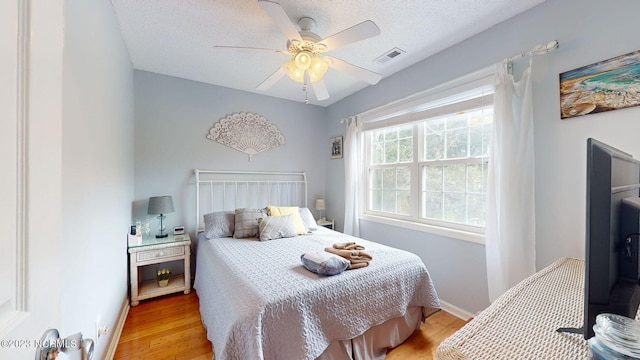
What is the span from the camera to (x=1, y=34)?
15.6 inches

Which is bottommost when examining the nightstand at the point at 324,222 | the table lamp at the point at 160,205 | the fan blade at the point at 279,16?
the nightstand at the point at 324,222

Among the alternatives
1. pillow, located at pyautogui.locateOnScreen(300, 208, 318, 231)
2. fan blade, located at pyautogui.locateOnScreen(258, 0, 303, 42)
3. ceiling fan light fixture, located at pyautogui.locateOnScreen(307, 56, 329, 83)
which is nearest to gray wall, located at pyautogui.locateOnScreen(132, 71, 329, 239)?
pillow, located at pyautogui.locateOnScreen(300, 208, 318, 231)

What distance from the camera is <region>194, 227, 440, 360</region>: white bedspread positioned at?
4.19 ft

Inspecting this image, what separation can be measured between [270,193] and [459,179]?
2402mm

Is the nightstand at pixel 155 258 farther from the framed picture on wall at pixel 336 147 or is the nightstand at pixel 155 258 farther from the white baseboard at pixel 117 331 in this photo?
the framed picture on wall at pixel 336 147

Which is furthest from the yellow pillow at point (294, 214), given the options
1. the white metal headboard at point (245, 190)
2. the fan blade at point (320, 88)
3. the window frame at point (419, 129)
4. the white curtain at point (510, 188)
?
the white curtain at point (510, 188)

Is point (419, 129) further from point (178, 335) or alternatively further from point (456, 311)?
point (178, 335)

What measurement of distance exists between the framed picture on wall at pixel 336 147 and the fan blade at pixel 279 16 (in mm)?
2152

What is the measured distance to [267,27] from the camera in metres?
1.96

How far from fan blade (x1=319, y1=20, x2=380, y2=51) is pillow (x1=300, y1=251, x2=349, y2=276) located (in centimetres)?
146

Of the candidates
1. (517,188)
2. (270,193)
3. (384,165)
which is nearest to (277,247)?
(270,193)

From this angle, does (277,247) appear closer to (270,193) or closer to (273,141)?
(270,193)

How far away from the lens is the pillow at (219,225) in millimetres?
2664

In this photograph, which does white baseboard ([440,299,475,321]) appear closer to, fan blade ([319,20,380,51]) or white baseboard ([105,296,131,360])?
fan blade ([319,20,380,51])
